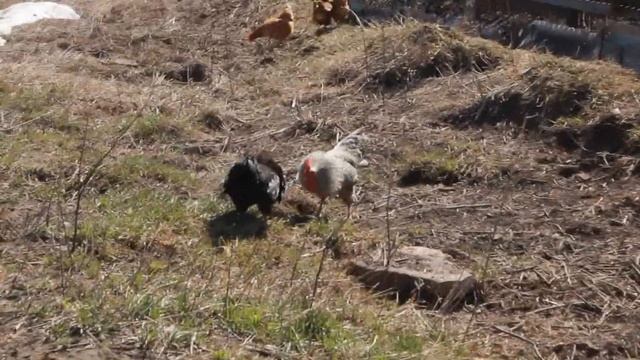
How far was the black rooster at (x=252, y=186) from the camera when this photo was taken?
22.6ft

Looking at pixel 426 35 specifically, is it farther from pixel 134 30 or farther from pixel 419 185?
pixel 134 30

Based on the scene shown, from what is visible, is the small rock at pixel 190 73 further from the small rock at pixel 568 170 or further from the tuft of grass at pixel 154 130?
the small rock at pixel 568 170

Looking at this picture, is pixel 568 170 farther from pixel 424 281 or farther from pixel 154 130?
pixel 154 130

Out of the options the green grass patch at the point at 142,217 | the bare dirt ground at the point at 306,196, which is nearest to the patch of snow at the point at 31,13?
the bare dirt ground at the point at 306,196

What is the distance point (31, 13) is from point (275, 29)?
3.53 m

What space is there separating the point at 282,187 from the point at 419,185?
1.10 metres

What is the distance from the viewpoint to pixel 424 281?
591cm

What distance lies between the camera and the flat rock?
5.87 meters

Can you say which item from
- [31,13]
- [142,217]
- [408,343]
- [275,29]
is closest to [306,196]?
[142,217]

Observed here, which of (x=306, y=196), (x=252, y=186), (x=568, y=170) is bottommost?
(x=306, y=196)

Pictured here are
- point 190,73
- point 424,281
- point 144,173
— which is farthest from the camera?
point 190,73

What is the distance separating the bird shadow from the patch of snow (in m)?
6.70

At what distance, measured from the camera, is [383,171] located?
8.01 meters

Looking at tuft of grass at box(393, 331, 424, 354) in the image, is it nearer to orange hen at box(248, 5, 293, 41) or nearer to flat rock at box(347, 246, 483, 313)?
flat rock at box(347, 246, 483, 313)
